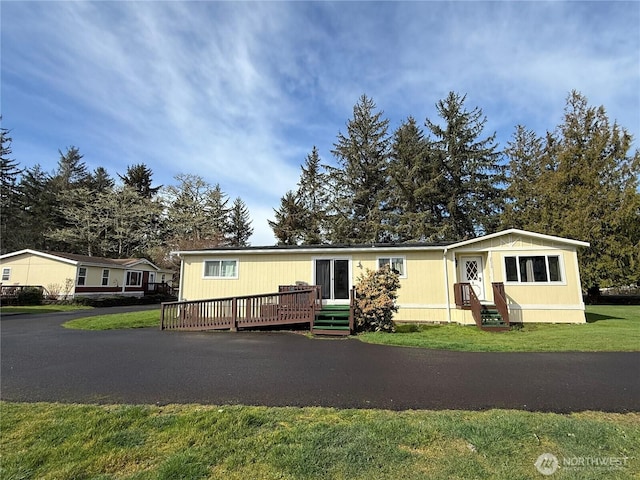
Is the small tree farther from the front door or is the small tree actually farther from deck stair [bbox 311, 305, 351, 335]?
the front door

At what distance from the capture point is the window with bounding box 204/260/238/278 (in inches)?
540

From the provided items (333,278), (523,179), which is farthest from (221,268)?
(523,179)

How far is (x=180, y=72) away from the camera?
405 inches

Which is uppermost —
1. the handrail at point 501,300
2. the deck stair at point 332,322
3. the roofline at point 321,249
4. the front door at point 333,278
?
the roofline at point 321,249

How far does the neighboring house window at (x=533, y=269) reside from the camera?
12109 millimetres

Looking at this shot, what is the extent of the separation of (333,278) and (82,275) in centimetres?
2139

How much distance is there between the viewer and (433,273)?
12844mm

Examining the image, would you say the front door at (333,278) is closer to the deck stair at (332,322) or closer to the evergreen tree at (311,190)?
the deck stair at (332,322)

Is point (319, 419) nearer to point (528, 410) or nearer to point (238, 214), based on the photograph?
point (528, 410)

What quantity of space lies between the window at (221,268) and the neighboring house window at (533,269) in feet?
35.8

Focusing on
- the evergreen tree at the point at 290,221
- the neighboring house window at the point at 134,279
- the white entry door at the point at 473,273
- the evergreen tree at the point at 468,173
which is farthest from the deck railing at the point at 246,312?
the neighboring house window at the point at 134,279

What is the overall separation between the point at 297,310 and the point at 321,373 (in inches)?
215

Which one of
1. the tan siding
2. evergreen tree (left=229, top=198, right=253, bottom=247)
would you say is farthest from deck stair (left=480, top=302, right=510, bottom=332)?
evergreen tree (left=229, top=198, right=253, bottom=247)

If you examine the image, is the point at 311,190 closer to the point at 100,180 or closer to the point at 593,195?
the point at 593,195
